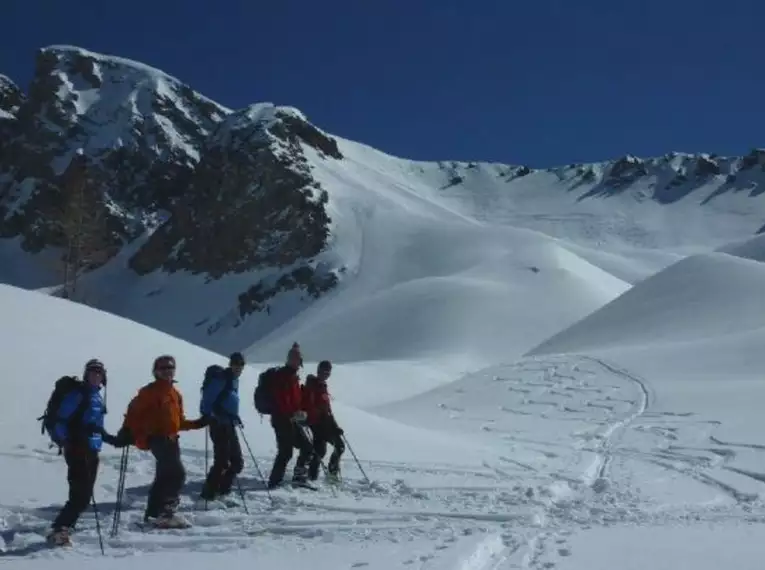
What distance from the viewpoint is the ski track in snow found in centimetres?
763

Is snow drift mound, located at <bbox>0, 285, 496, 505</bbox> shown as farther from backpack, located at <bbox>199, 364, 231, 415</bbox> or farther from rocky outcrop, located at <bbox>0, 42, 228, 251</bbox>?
rocky outcrop, located at <bbox>0, 42, 228, 251</bbox>

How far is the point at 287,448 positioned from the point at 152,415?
2.56m

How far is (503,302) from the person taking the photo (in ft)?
253

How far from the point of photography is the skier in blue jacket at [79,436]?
746 cm

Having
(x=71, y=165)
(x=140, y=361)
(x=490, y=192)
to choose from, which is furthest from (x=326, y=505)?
(x=490, y=192)

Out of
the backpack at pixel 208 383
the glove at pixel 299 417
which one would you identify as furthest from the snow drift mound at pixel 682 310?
the backpack at pixel 208 383

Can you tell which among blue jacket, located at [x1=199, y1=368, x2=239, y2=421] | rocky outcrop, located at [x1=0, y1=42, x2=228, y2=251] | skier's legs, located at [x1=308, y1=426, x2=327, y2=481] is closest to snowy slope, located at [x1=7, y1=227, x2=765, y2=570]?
skier's legs, located at [x1=308, y1=426, x2=327, y2=481]

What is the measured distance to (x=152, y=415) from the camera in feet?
26.8

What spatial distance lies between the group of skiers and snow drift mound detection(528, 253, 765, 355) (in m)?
28.6

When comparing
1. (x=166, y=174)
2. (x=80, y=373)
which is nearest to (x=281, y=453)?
(x=80, y=373)

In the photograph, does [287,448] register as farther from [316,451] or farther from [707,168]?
[707,168]

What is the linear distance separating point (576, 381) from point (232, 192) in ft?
341

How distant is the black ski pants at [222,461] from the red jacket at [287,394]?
1.02 meters

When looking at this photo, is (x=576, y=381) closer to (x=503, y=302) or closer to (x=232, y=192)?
(x=503, y=302)
